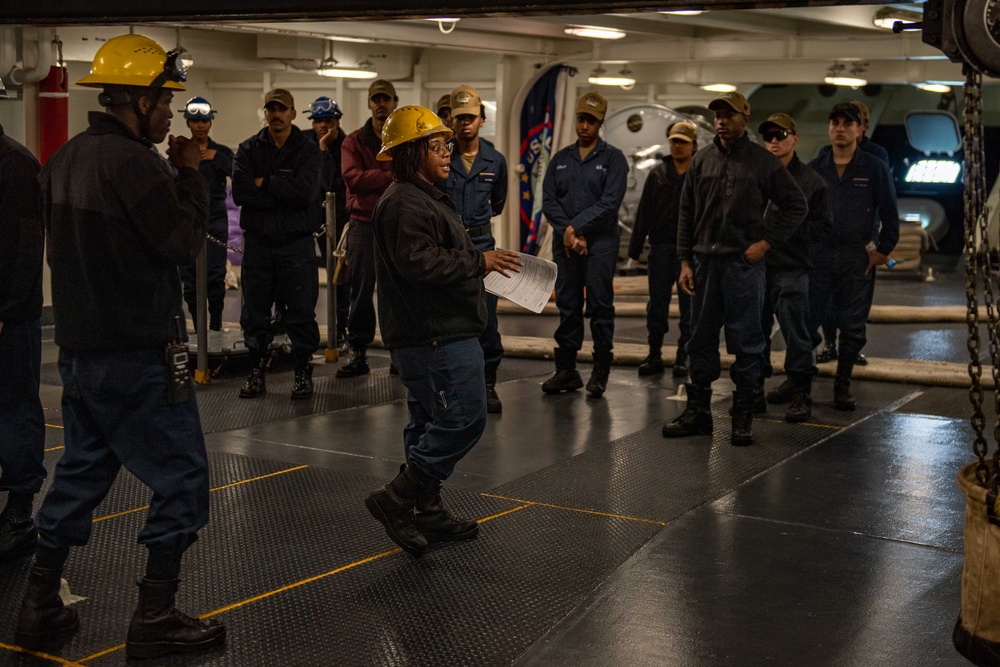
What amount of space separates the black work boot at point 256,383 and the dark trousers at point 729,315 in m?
3.21

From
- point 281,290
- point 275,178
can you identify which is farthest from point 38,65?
point 281,290

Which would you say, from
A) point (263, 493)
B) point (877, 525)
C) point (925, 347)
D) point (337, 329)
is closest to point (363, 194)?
point (337, 329)

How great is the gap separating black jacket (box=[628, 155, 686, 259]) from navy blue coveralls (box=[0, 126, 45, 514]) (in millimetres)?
5614

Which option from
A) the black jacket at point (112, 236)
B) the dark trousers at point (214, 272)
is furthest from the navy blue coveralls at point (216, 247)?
the black jacket at point (112, 236)

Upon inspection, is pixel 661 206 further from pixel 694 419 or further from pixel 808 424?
pixel 694 419

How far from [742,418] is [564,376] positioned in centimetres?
194

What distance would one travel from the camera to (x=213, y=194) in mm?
10586

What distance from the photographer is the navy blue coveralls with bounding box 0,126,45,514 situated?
14.4 ft

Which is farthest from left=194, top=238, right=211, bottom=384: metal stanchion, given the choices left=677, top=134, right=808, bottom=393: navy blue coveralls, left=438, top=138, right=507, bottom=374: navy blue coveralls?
left=677, top=134, right=808, bottom=393: navy blue coveralls

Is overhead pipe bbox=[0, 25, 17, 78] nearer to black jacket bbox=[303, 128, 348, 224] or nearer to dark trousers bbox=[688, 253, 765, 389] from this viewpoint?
black jacket bbox=[303, 128, 348, 224]

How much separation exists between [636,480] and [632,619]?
202cm

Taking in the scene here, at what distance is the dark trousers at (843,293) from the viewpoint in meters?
8.07

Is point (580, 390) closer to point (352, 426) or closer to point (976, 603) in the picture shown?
point (352, 426)

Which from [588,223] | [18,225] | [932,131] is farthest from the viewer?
[932,131]
